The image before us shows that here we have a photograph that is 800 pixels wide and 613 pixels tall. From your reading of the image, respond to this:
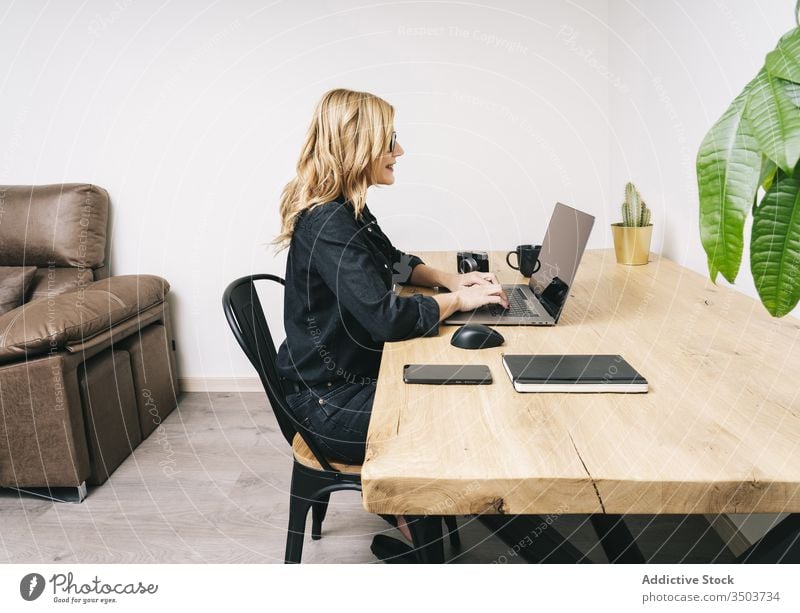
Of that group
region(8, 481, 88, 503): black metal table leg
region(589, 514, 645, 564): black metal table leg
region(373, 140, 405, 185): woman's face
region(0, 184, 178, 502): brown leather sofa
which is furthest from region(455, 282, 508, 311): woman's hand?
region(8, 481, 88, 503): black metal table leg

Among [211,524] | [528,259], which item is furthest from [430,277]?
[211,524]

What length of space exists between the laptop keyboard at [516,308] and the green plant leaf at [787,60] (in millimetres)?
864

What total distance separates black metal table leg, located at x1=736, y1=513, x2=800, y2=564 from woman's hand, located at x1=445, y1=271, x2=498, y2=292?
3.02 ft

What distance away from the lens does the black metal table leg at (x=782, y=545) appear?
1008 mm

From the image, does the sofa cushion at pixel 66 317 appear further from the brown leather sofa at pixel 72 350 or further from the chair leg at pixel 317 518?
the chair leg at pixel 317 518

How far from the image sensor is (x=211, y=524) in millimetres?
2086

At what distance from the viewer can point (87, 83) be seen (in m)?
3.03

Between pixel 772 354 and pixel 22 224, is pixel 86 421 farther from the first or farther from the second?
pixel 772 354

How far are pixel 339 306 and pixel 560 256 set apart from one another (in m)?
0.58

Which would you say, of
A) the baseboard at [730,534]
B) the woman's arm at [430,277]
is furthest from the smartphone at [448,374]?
the baseboard at [730,534]

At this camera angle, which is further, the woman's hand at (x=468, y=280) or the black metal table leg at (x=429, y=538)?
the woman's hand at (x=468, y=280)

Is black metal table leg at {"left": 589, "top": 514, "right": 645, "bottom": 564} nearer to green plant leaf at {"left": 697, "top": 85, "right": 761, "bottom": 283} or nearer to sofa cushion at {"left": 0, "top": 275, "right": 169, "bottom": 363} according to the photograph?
green plant leaf at {"left": 697, "top": 85, "right": 761, "bottom": 283}

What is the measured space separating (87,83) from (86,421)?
158cm

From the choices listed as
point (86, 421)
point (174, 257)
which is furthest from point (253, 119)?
point (86, 421)
